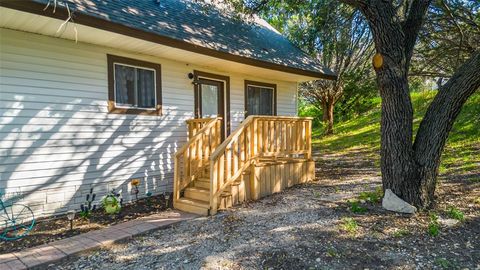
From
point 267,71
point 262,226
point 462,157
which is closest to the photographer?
point 262,226

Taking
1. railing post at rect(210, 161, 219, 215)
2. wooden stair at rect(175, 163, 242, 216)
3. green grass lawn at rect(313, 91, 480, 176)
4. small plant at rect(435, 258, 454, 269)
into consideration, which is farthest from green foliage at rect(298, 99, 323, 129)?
small plant at rect(435, 258, 454, 269)

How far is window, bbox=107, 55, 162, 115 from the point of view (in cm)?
553

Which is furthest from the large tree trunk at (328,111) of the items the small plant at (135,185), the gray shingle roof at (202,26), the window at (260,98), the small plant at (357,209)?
the small plant at (135,185)

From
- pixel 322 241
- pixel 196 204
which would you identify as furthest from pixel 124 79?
pixel 322 241

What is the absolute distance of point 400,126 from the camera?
455cm

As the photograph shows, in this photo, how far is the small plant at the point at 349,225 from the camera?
3910mm

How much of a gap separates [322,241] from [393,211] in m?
1.53

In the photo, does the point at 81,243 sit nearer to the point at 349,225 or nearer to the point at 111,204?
the point at 111,204

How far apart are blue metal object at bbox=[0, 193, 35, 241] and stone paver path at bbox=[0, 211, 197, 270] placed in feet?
2.73

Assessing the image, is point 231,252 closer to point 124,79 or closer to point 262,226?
point 262,226

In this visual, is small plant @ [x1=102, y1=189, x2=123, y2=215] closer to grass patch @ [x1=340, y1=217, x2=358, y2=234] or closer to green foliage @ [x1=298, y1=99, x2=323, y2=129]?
grass patch @ [x1=340, y1=217, x2=358, y2=234]

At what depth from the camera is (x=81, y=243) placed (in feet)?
12.4

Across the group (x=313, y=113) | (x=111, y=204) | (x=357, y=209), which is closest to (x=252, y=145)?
(x=357, y=209)

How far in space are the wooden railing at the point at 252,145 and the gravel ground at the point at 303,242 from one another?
0.53 meters
